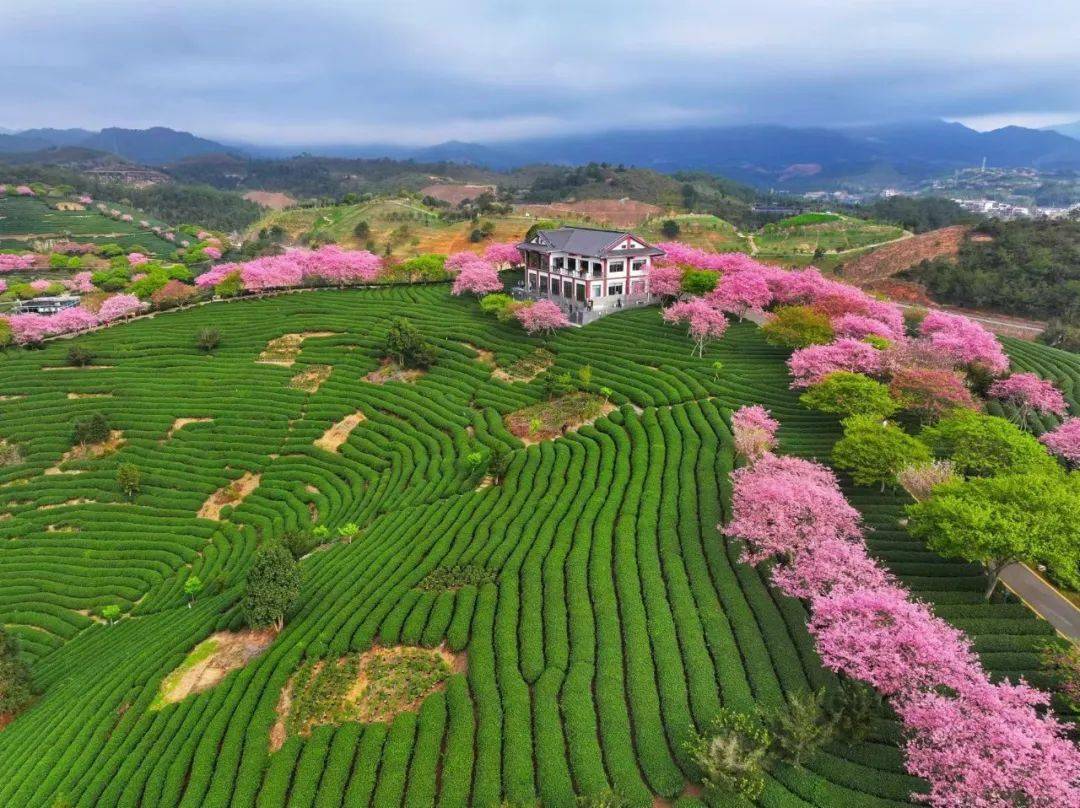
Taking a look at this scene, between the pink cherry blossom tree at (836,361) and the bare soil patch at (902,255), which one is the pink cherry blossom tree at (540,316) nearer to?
the pink cherry blossom tree at (836,361)

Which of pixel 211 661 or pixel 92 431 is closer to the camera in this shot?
pixel 211 661

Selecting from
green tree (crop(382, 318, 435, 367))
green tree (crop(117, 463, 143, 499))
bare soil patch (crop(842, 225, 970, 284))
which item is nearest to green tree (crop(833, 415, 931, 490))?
green tree (crop(382, 318, 435, 367))

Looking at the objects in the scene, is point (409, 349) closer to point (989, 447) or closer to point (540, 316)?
point (540, 316)

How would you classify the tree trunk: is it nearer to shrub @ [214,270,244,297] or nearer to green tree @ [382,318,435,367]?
green tree @ [382,318,435,367]

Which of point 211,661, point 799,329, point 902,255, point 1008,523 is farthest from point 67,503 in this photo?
point 902,255

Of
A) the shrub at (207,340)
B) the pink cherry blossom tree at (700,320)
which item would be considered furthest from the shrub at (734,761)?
the shrub at (207,340)

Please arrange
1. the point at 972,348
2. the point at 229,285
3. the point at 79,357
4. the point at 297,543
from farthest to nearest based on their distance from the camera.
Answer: the point at 229,285
the point at 79,357
the point at 972,348
the point at 297,543
